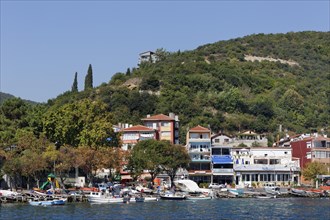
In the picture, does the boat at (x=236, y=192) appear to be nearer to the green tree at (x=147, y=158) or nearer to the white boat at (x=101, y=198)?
the green tree at (x=147, y=158)

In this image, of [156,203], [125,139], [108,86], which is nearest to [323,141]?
[125,139]

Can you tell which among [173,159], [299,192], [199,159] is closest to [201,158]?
[199,159]

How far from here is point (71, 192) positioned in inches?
3494

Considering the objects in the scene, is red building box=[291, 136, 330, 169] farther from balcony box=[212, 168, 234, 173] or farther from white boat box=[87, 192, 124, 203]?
white boat box=[87, 192, 124, 203]

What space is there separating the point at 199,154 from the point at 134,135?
12.6 metres

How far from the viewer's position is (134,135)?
12138cm

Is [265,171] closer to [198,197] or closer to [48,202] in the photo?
[198,197]

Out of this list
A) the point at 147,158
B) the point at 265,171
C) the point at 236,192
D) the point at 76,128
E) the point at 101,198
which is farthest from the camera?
the point at 265,171

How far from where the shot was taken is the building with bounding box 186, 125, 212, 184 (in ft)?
378

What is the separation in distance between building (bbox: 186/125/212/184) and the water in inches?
1062

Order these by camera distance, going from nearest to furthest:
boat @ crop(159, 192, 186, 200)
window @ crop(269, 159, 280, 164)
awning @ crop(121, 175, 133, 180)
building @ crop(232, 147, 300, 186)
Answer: boat @ crop(159, 192, 186, 200), awning @ crop(121, 175, 133, 180), building @ crop(232, 147, 300, 186), window @ crop(269, 159, 280, 164)

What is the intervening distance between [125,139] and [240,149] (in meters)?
20.6

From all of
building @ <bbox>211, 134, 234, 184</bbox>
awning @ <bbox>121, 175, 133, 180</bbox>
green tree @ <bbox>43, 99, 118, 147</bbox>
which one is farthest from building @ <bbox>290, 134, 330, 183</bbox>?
green tree @ <bbox>43, 99, 118, 147</bbox>

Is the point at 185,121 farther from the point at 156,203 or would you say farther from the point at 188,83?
the point at 156,203
